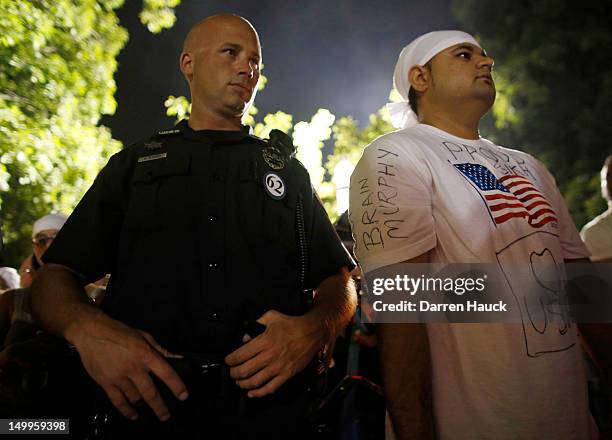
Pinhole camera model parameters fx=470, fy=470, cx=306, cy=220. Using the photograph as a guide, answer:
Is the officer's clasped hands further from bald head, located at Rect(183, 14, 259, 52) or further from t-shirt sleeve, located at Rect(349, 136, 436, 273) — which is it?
bald head, located at Rect(183, 14, 259, 52)

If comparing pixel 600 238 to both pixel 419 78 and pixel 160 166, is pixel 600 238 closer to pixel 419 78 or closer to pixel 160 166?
pixel 419 78

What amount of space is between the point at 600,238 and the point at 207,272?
3494mm

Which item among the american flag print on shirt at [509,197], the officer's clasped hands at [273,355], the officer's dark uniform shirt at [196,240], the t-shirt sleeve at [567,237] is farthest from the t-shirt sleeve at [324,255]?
the t-shirt sleeve at [567,237]

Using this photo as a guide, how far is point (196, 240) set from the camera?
1.81m

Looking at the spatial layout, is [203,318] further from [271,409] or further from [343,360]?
[343,360]

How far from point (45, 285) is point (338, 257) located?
1.11 m

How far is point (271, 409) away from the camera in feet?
5.47

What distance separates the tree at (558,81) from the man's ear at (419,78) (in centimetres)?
1407

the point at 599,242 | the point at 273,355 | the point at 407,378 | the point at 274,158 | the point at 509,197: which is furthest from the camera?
the point at 599,242

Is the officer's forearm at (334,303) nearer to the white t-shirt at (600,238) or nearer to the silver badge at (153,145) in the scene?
the silver badge at (153,145)

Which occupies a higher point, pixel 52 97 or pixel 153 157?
pixel 52 97

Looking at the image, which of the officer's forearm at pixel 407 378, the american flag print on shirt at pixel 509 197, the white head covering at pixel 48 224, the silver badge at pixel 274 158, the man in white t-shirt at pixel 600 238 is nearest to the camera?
the officer's forearm at pixel 407 378

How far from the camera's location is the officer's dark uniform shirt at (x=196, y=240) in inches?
68.1

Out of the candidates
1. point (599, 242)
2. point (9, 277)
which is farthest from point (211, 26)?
point (9, 277)
